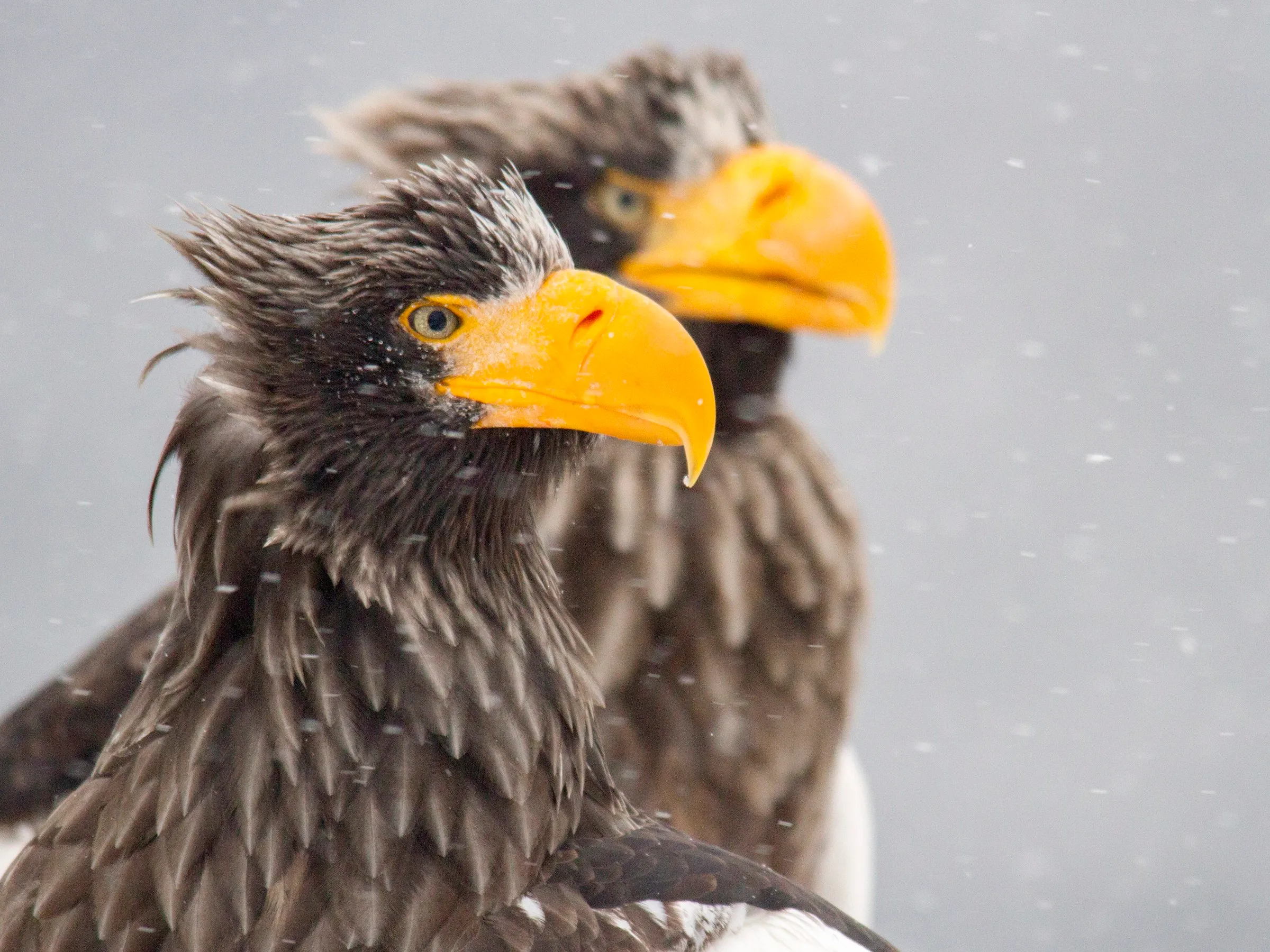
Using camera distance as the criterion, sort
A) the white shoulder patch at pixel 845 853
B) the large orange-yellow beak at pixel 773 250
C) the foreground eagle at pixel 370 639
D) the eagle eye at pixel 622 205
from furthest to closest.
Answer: the white shoulder patch at pixel 845 853 < the eagle eye at pixel 622 205 < the large orange-yellow beak at pixel 773 250 < the foreground eagle at pixel 370 639

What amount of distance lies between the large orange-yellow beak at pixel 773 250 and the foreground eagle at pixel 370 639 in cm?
104

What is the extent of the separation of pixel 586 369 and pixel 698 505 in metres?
1.33

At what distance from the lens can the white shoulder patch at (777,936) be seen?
5.03ft

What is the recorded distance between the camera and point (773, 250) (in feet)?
8.50

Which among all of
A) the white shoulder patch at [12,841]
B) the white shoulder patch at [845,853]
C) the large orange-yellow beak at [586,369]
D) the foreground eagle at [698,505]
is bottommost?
the white shoulder patch at [845,853]

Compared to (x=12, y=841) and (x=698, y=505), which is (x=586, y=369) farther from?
(x=12, y=841)

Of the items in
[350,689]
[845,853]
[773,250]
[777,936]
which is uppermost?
[773,250]

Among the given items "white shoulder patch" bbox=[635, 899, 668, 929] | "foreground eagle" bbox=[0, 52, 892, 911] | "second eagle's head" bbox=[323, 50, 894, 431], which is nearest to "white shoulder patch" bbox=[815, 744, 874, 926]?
"foreground eagle" bbox=[0, 52, 892, 911]

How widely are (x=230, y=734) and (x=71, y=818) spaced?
230 millimetres

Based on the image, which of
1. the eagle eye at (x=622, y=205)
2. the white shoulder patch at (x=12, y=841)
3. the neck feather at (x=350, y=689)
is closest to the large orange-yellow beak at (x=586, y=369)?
the neck feather at (x=350, y=689)

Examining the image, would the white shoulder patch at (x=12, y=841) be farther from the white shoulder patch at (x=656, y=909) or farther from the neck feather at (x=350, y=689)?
the white shoulder patch at (x=656, y=909)

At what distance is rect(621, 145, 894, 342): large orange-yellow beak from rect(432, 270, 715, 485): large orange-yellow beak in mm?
1076

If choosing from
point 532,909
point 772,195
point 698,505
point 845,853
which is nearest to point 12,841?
point 698,505

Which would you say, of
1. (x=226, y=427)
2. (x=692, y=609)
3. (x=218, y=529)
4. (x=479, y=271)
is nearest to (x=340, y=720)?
(x=218, y=529)
